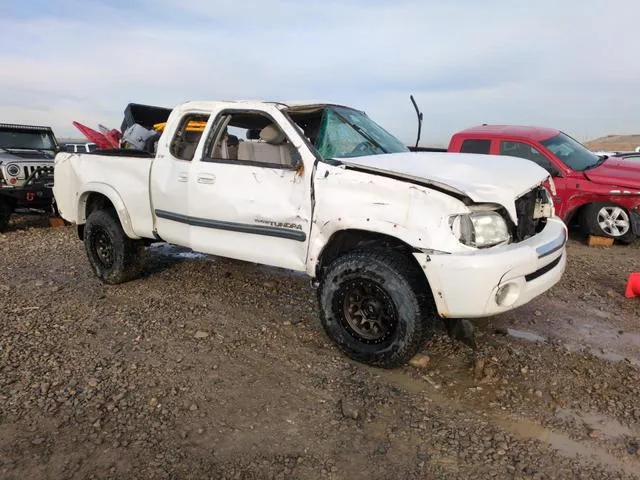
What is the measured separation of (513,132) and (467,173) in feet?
16.7

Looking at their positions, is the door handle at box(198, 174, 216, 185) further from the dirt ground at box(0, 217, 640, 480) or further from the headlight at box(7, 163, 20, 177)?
the headlight at box(7, 163, 20, 177)

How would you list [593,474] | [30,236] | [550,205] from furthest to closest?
[30,236], [550,205], [593,474]

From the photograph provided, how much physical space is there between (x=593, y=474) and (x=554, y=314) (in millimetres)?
2310

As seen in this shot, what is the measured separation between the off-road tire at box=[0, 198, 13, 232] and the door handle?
6.47 meters

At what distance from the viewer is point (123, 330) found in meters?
4.23

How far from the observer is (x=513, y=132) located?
795cm

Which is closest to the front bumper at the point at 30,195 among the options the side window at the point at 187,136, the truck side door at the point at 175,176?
the truck side door at the point at 175,176

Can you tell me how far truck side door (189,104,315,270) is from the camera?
3762 millimetres

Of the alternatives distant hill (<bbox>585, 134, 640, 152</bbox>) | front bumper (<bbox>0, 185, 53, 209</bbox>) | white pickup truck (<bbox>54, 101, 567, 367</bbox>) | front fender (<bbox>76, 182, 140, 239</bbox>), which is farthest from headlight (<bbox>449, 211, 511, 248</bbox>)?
distant hill (<bbox>585, 134, 640, 152</bbox>)

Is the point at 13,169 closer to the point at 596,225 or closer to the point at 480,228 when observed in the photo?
the point at 480,228

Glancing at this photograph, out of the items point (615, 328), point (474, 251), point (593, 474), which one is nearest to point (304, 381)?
point (474, 251)

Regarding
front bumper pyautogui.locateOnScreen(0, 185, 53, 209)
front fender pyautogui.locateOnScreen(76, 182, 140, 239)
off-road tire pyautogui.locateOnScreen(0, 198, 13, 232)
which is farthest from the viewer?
off-road tire pyautogui.locateOnScreen(0, 198, 13, 232)

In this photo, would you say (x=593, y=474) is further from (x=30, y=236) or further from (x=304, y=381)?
(x=30, y=236)

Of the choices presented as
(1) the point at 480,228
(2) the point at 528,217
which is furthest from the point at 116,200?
(2) the point at 528,217
